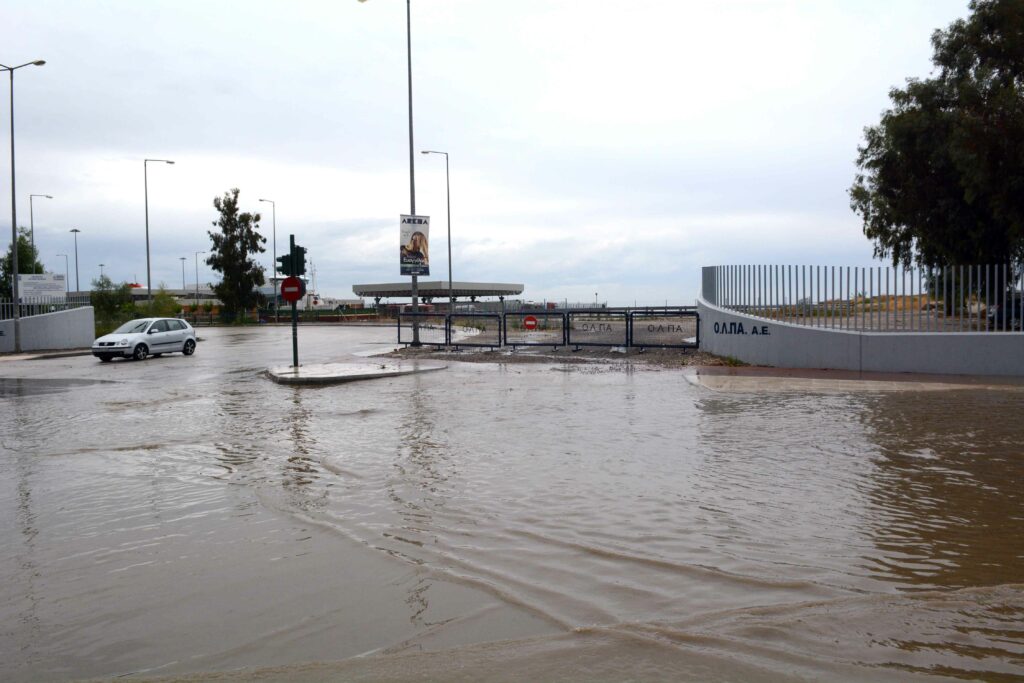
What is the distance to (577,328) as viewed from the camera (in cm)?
2822

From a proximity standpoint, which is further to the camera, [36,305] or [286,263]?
[36,305]

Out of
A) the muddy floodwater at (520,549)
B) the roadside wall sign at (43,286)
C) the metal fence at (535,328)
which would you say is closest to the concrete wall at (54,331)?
the roadside wall sign at (43,286)

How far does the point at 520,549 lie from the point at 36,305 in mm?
38751

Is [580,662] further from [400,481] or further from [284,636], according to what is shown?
[400,481]

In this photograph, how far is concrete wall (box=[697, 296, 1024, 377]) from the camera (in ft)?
62.9

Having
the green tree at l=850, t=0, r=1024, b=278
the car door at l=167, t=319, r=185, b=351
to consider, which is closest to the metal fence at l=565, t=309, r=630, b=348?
the green tree at l=850, t=0, r=1024, b=278

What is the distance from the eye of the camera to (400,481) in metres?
8.55

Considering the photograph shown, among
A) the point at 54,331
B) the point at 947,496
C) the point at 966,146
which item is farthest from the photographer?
the point at 54,331

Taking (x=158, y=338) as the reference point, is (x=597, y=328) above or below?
above

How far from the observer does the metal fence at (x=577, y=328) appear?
2644cm

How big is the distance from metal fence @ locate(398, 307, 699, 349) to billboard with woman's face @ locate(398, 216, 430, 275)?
72.3 inches

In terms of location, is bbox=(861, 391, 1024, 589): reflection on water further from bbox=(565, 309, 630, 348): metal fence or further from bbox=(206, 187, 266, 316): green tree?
bbox=(206, 187, 266, 316): green tree

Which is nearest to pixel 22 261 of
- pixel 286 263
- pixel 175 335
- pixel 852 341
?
pixel 175 335

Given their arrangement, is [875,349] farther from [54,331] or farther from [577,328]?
[54,331]
